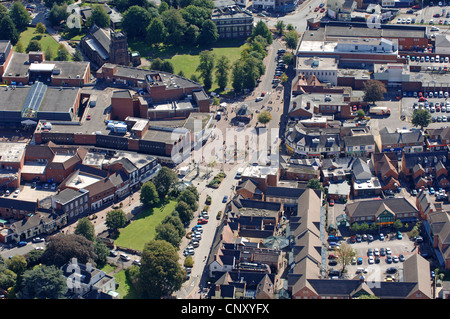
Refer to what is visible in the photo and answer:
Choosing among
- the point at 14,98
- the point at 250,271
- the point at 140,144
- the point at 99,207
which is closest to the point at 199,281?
the point at 250,271

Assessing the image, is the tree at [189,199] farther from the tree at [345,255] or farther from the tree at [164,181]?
the tree at [345,255]

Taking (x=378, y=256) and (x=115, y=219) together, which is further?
(x=115, y=219)

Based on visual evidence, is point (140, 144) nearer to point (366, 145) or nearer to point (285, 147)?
point (285, 147)

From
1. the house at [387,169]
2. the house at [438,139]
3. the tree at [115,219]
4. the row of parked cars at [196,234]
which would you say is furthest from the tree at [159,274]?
the house at [438,139]

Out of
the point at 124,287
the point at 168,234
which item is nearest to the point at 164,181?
the point at 168,234

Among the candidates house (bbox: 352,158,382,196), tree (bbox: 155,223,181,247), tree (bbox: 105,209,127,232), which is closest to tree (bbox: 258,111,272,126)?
house (bbox: 352,158,382,196)

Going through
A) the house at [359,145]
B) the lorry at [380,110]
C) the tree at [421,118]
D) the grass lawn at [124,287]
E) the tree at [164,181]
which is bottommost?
the grass lawn at [124,287]

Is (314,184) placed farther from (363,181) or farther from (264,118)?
(264,118)
